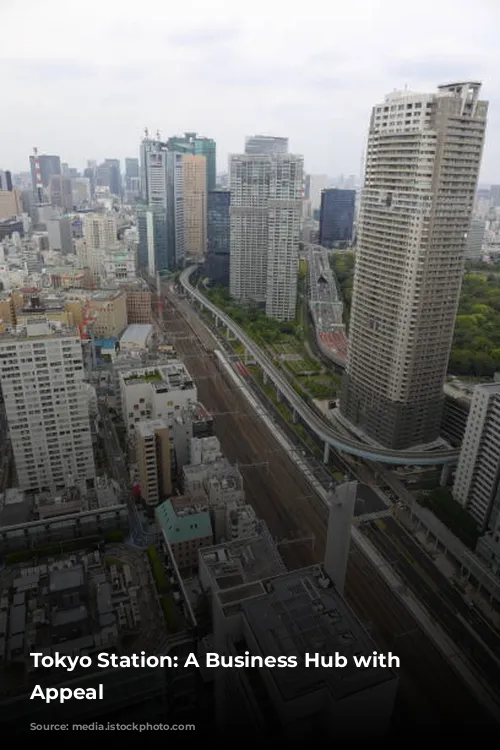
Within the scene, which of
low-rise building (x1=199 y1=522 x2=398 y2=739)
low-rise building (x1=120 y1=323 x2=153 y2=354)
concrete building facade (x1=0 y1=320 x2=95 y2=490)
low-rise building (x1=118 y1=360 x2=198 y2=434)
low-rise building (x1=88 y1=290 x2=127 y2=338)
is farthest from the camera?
low-rise building (x1=88 y1=290 x2=127 y2=338)

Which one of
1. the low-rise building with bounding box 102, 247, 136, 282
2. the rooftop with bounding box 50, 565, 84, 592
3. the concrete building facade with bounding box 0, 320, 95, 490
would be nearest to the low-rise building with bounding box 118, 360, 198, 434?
the concrete building facade with bounding box 0, 320, 95, 490

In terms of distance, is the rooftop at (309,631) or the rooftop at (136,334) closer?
the rooftop at (309,631)

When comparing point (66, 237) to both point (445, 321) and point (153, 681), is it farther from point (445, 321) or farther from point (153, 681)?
point (153, 681)

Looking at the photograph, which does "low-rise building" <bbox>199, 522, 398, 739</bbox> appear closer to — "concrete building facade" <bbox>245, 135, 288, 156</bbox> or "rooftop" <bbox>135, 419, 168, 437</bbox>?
"rooftop" <bbox>135, 419, 168, 437</bbox>

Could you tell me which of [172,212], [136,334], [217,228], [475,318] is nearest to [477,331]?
[475,318]

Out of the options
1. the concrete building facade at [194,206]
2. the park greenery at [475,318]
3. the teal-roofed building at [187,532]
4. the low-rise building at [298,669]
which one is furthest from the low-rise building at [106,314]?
the concrete building facade at [194,206]

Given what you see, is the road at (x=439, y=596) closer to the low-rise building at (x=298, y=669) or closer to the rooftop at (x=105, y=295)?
the low-rise building at (x=298, y=669)

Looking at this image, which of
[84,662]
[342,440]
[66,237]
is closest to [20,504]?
[84,662]
